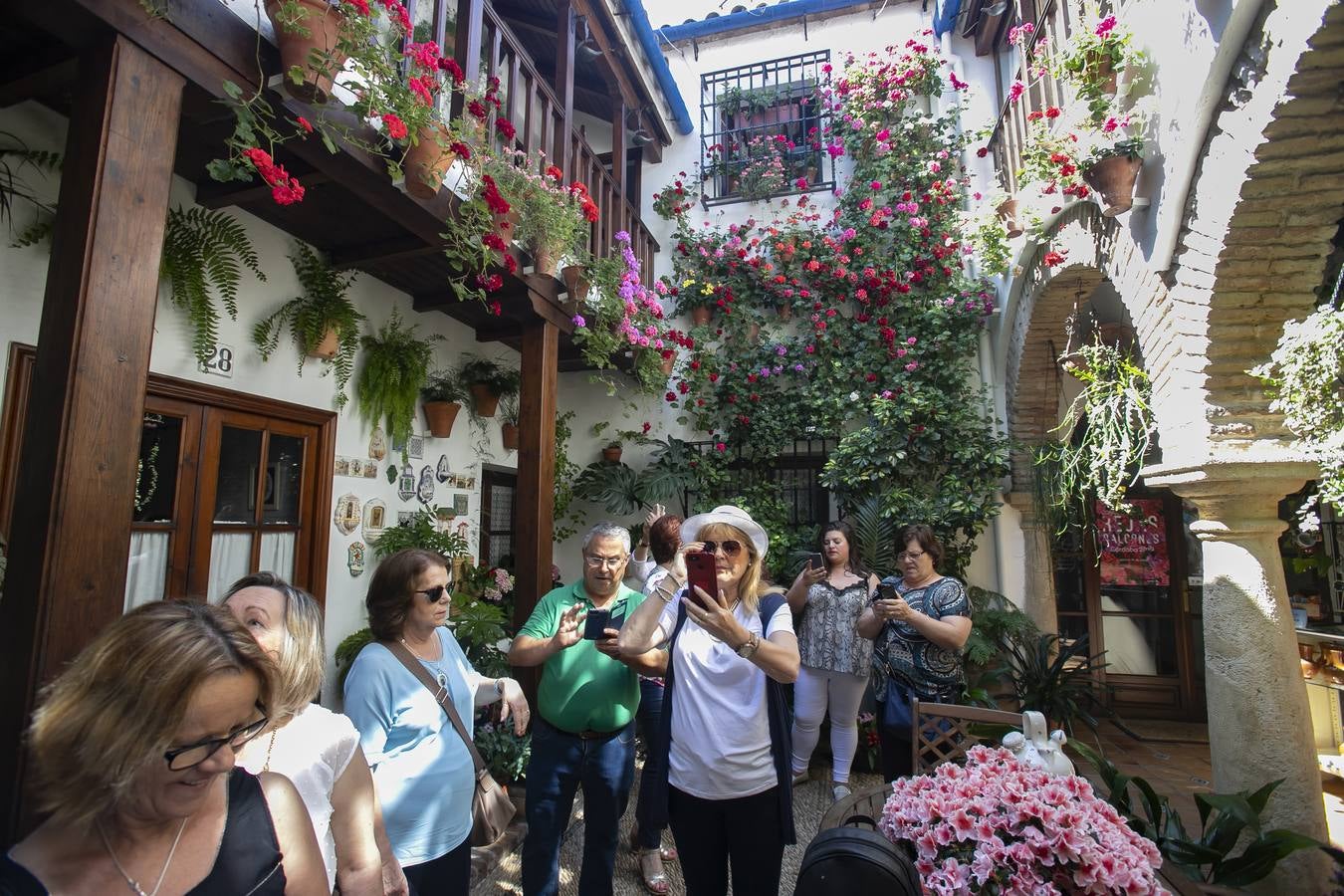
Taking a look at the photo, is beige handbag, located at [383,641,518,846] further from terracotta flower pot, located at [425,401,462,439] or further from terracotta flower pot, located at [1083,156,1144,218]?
terracotta flower pot, located at [1083,156,1144,218]

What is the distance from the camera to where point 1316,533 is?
5359 millimetres

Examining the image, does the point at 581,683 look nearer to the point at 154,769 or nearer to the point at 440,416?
the point at 154,769

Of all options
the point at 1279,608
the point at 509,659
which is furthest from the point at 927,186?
the point at 509,659

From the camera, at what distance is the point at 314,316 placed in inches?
147

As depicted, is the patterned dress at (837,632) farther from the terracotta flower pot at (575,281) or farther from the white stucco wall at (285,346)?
Answer: the white stucco wall at (285,346)

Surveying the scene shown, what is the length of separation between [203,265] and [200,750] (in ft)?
9.50

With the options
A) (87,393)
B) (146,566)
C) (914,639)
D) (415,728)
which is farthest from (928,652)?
(146,566)

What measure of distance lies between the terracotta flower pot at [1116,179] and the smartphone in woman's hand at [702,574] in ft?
10.1

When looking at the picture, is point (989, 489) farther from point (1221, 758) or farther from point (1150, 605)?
point (1221, 758)

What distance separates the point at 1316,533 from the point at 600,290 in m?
6.12

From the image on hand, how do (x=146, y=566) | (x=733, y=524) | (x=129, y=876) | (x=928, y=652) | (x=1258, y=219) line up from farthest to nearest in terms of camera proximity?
(x=928, y=652), (x=146, y=566), (x=1258, y=219), (x=733, y=524), (x=129, y=876)

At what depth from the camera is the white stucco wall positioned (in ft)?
8.36

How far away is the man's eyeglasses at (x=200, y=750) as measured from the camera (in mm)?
1021

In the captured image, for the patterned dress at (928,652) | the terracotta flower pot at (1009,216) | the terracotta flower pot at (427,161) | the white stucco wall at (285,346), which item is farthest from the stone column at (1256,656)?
the white stucco wall at (285,346)
